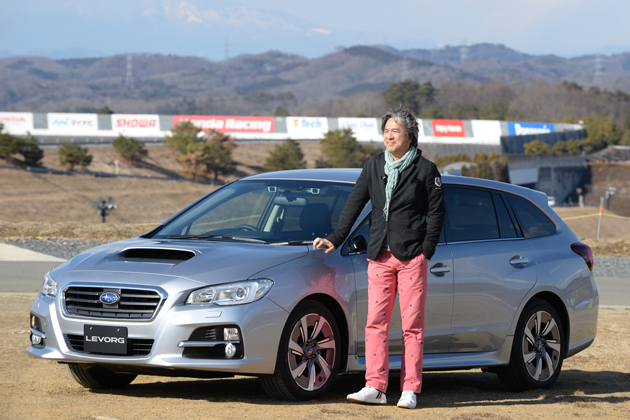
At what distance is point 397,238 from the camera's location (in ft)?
18.4

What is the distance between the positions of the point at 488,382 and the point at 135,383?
3.06m

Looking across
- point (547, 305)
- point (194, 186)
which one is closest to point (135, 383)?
point (547, 305)

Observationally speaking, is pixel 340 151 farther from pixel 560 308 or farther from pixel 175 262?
pixel 175 262

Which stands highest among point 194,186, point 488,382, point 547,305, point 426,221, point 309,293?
point 426,221

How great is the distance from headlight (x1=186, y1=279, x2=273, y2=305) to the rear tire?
3.96 feet

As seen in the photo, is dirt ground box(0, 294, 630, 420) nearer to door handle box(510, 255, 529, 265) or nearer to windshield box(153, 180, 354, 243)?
door handle box(510, 255, 529, 265)

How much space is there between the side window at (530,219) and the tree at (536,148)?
265 ft

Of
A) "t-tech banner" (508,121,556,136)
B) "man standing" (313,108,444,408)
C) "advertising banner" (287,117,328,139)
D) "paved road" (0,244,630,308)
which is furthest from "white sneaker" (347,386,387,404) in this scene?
"t-tech banner" (508,121,556,136)

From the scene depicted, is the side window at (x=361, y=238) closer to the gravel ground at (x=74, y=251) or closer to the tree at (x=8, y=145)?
the gravel ground at (x=74, y=251)

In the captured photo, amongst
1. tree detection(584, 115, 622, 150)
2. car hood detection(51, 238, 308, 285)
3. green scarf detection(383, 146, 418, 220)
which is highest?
green scarf detection(383, 146, 418, 220)

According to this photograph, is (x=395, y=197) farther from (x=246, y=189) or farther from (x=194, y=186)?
(x=194, y=186)

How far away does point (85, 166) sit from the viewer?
68.4m

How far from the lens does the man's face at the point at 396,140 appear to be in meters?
5.66

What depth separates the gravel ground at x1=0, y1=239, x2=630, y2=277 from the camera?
19.7 m
